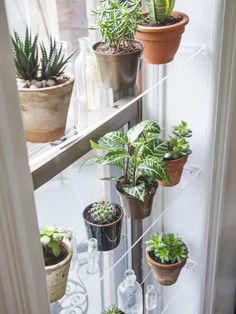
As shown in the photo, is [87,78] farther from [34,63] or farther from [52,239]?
[52,239]

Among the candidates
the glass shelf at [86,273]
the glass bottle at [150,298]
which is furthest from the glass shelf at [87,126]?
the glass bottle at [150,298]

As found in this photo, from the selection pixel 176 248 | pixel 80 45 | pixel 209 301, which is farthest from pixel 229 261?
pixel 80 45

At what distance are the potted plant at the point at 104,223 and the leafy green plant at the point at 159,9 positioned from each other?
0.52 metres

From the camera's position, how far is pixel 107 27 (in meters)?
1.14

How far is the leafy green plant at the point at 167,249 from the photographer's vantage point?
1.55 m

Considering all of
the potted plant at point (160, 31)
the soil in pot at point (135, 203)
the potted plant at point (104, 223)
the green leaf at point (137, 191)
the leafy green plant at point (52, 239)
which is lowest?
the potted plant at point (104, 223)

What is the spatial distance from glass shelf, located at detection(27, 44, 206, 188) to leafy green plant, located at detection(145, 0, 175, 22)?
0.68ft

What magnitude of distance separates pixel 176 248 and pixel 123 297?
0.24 metres

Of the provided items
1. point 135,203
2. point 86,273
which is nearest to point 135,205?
point 135,203

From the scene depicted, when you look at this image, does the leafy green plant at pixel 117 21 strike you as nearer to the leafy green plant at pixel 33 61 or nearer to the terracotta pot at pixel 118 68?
the terracotta pot at pixel 118 68

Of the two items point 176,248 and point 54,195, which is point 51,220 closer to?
point 54,195

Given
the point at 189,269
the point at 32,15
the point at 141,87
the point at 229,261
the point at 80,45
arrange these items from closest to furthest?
the point at 32,15 < the point at 80,45 < the point at 141,87 < the point at 189,269 < the point at 229,261

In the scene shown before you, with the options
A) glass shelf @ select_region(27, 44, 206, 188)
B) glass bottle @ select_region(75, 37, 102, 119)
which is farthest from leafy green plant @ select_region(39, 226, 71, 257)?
glass bottle @ select_region(75, 37, 102, 119)

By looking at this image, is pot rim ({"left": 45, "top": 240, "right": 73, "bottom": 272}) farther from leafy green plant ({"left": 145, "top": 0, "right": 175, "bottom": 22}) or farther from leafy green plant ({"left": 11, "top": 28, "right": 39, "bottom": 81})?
leafy green plant ({"left": 145, "top": 0, "right": 175, "bottom": 22})
